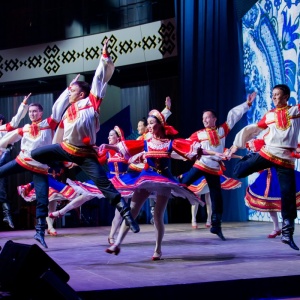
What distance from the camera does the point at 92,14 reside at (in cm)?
1146

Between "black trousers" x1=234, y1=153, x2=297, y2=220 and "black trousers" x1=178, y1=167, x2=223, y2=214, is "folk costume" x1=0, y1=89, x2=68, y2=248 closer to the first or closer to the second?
"black trousers" x1=178, y1=167, x2=223, y2=214

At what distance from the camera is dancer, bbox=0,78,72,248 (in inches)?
187

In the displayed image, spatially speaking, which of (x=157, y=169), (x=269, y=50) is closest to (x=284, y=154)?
(x=157, y=169)

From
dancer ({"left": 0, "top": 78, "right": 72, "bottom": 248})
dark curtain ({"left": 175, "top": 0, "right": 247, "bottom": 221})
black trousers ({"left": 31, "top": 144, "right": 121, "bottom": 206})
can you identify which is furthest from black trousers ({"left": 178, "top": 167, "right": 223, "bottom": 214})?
dark curtain ({"left": 175, "top": 0, "right": 247, "bottom": 221})

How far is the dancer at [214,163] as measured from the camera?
5352 millimetres

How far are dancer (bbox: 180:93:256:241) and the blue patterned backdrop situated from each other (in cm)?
171

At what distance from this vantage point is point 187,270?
11.1 feet

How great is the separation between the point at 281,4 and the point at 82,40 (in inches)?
187

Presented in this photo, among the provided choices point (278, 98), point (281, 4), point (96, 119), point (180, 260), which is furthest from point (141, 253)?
point (281, 4)

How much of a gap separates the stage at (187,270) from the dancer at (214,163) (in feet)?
0.92

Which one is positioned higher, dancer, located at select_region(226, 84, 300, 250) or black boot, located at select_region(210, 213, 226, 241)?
dancer, located at select_region(226, 84, 300, 250)

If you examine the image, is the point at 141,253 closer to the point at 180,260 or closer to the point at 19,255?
the point at 180,260

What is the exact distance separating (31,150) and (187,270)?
220 centimetres

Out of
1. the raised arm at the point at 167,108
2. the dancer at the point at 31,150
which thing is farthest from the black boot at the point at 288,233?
the raised arm at the point at 167,108
